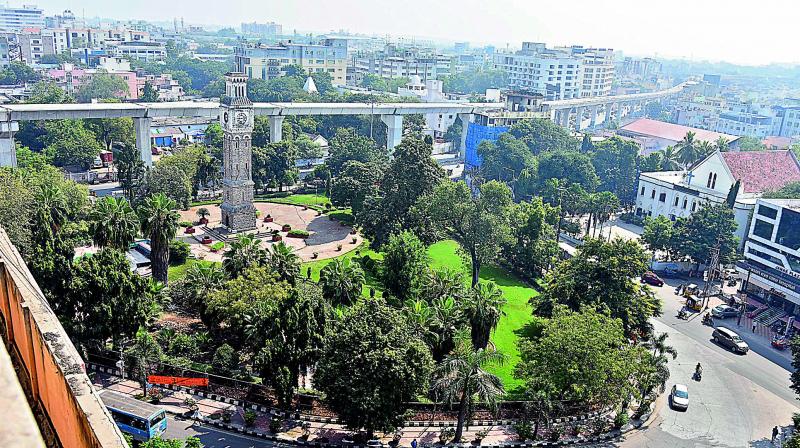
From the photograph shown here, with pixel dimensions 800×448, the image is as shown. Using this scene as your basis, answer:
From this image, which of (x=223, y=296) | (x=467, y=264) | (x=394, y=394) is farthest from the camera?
(x=467, y=264)

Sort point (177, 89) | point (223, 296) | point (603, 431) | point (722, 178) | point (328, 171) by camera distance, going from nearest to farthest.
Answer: point (603, 431) < point (223, 296) < point (722, 178) < point (328, 171) < point (177, 89)

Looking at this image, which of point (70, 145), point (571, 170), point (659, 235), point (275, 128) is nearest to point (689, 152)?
point (571, 170)

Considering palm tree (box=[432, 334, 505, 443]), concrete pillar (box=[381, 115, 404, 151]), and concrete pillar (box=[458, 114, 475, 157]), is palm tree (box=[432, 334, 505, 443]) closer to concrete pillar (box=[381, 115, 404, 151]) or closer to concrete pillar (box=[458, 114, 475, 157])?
concrete pillar (box=[381, 115, 404, 151])

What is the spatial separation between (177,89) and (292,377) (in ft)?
402

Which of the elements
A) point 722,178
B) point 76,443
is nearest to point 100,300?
point 76,443

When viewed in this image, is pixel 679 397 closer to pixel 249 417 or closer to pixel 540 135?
pixel 249 417

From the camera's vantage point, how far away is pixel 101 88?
113812 mm

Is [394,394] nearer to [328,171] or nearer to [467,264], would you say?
[467,264]

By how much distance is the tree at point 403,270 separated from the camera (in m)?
42.2

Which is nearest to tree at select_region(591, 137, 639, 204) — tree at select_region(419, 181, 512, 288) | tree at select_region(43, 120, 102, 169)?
tree at select_region(419, 181, 512, 288)

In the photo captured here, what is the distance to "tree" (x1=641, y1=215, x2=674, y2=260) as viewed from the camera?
5594 centimetres

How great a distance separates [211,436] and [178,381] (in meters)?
4.58

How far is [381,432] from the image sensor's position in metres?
31.1

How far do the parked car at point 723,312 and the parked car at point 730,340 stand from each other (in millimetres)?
3285
